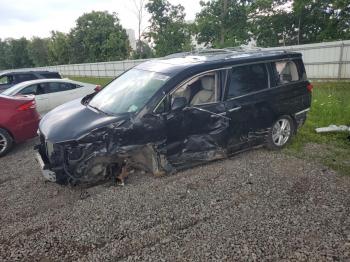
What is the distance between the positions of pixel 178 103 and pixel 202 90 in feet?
1.97

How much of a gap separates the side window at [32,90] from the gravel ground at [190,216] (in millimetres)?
4392

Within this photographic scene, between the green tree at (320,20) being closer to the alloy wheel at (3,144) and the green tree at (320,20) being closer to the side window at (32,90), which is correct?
the side window at (32,90)

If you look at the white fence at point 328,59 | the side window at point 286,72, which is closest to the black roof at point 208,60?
the side window at point 286,72

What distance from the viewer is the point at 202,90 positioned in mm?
4730

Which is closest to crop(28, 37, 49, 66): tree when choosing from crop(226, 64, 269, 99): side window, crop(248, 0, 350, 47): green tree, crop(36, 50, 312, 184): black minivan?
crop(248, 0, 350, 47): green tree

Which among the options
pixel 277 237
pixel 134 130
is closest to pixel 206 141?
pixel 134 130

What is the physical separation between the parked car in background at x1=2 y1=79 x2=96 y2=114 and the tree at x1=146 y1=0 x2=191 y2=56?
2455 centimetres

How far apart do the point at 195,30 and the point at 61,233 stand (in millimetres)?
30994

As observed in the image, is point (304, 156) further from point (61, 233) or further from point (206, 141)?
point (61, 233)

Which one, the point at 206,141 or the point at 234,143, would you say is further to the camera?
the point at 234,143

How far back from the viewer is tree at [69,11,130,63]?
43.3 m

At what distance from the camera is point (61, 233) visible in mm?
3432

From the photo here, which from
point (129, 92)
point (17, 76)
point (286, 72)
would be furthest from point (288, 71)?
point (17, 76)

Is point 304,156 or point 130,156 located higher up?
point 130,156
